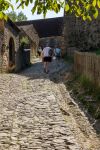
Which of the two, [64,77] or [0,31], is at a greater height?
[0,31]

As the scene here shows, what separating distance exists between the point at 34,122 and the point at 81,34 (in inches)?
973

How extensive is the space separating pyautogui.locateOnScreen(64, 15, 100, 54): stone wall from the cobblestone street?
18.0 meters

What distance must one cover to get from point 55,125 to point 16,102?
128 inches

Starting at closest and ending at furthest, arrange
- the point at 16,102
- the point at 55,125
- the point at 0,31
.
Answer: the point at 55,125 < the point at 16,102 < the point at 0,31

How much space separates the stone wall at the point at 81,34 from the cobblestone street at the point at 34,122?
59.0 ft

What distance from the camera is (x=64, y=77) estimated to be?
19875 mm

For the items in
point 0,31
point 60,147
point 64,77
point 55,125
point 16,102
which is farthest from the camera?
point 0,31

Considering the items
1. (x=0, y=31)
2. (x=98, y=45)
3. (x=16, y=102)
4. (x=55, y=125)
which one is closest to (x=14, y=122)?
(x=55, y=125)

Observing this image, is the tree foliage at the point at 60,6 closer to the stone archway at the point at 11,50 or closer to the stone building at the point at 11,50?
the stone building at the point at 11,50

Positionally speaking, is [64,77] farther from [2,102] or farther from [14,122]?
[14,122]

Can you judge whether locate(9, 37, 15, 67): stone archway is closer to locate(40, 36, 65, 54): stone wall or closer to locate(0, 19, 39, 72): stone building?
locate(0, 19, 39, 72): stone building

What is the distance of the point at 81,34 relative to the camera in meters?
33.1

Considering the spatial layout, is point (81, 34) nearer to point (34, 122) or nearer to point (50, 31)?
point (34, 122)

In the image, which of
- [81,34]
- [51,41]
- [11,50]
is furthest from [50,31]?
[11,50]
